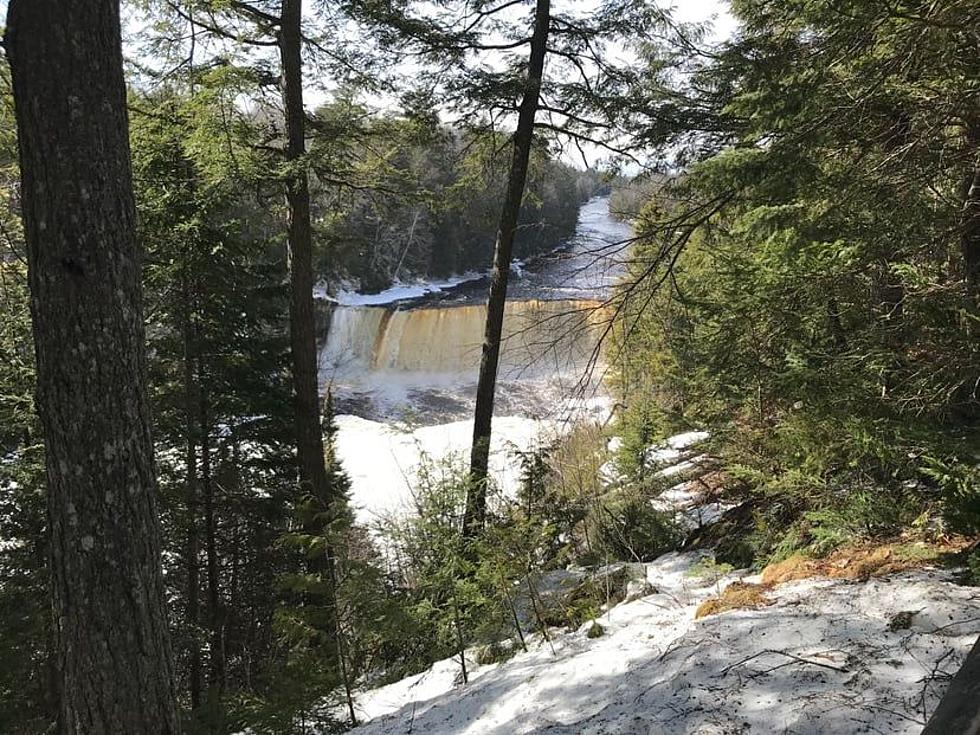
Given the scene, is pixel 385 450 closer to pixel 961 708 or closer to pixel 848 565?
pixel 848 565

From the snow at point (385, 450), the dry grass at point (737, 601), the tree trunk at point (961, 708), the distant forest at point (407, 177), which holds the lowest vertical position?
the snow at point (385, 450)

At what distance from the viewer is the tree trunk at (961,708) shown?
1468mm

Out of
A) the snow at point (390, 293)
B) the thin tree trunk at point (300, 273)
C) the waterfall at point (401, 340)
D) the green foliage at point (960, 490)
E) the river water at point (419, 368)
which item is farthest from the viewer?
the snow at point (390, 293)

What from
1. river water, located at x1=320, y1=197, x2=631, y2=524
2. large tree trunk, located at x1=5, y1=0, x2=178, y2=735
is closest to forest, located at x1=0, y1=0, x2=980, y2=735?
large tree trunk, located at x1=5, y1=0, x2=178, y2=735

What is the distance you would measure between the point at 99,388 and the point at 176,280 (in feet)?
17.9

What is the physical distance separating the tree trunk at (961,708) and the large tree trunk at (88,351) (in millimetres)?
2478

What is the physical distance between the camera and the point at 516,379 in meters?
4.94

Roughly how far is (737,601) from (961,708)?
2021mm

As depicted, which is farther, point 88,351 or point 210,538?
point 210,538

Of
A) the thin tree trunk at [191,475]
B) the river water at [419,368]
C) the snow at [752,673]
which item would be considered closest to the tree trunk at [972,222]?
the snow at [752,673]

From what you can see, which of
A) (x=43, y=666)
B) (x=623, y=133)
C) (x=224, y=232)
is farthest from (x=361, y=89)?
(x=43, y=666)

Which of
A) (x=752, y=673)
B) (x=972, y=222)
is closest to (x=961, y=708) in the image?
(x=752, y=673)

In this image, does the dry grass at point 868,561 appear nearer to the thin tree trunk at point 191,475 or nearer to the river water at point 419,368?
the thin tree trunk at point 191,475

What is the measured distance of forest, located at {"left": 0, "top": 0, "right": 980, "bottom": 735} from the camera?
2.21 metres
